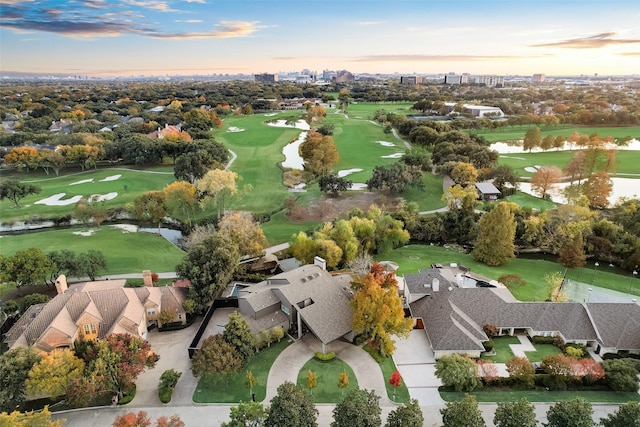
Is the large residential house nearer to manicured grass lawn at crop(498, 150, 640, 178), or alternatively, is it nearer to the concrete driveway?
the concrete driveway

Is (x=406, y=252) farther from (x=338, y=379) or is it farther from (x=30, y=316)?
(x=30, y=316)

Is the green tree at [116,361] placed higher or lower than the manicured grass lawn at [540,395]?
higher

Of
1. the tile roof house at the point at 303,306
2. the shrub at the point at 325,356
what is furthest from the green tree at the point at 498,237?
the shrub at the point at 325,356

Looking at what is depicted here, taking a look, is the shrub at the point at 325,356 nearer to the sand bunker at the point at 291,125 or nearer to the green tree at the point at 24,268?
the green tree at the point at 24,268

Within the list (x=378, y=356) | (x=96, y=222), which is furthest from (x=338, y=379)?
(x=96, y=222)

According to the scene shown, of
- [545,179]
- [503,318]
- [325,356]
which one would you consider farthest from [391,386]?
[545,179]

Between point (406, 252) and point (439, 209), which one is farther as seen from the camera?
point (439, 209)

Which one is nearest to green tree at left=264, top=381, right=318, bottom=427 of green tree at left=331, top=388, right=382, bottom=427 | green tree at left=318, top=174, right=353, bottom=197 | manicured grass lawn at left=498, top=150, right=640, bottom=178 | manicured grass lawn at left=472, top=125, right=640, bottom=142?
green tree at left=331, top=388, right=382, bottom=427
